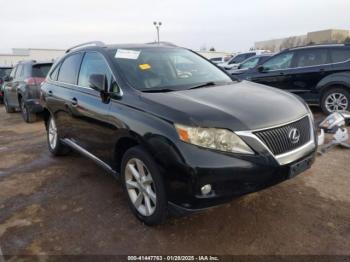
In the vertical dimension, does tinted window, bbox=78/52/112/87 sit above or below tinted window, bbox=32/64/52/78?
above

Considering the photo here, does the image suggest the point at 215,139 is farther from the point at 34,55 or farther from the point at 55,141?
the point at 34,55

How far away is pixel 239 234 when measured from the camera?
2908 millimetres

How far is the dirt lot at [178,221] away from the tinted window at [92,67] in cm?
134

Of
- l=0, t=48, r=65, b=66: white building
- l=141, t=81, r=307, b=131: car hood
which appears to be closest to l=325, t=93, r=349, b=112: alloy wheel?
l=141, t=81, r=307, b=131: car hood

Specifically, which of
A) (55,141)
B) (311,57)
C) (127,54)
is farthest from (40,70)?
(311,57)

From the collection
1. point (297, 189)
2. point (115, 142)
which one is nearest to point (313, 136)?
point (297, 189)

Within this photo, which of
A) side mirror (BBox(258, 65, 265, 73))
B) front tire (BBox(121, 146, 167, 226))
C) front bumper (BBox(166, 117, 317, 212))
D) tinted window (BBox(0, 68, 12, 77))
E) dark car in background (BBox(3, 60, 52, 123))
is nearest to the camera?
front bumper (BBox(166, 117, 317, 212))

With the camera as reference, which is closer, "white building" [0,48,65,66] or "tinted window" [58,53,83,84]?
"tinted window" [58,53,83,84]

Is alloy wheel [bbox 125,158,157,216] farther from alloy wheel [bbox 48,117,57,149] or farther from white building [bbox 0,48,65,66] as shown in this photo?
white building [bbox 0,48,65,66]

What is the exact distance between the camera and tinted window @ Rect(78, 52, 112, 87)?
3693 mm

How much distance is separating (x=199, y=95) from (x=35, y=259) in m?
2.04

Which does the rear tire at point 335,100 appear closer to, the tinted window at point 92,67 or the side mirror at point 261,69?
the side mirror at point 261,69

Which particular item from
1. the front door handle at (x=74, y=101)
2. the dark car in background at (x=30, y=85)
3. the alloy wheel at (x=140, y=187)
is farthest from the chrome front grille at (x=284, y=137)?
the dark car in background at (x=30, y=85)

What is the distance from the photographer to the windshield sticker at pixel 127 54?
372 centimetres
